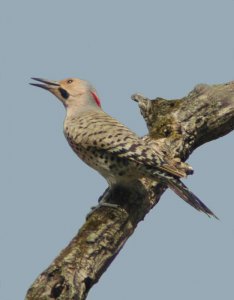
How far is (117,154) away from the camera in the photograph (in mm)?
6926

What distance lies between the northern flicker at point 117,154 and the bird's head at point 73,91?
31 cm

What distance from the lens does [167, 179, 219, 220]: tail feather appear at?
6418 mm

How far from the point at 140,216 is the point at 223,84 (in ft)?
7.48

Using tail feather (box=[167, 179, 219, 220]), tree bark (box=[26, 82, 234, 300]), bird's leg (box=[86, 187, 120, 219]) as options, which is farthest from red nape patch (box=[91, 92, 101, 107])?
tail feather (box=[167, 179, 219, 220])

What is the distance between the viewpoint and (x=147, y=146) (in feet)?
22.7

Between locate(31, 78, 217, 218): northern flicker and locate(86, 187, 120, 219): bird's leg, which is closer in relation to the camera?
locate(86, 187, 120, 219): bird's leg

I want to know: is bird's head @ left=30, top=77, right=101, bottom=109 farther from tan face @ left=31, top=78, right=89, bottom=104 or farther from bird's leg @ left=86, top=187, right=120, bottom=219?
bird's leg @ left=86, top=187, right=120, bottom=219

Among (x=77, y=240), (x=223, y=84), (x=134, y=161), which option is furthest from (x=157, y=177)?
(x=223, y=84)

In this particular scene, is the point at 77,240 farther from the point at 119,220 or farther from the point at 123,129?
the point at 123,129

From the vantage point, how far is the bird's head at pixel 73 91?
8406 mm

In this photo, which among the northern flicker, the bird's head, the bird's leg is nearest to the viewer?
the bird's leg

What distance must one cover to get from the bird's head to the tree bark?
692 millimetres

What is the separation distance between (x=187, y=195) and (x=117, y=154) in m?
0.83

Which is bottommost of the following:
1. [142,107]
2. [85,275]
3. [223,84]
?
[85,275]
